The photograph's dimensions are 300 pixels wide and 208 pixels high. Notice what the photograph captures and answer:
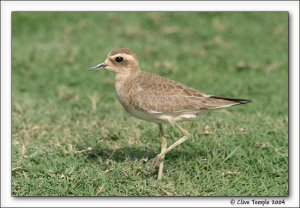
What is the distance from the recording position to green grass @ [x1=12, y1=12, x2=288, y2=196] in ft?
23.1

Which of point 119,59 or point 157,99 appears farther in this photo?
point 119,59

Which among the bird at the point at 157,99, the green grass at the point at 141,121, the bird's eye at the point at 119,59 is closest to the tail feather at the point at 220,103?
the bird at the point at 157,99

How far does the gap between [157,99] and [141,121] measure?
6.03 ft

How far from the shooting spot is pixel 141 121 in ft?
28.3

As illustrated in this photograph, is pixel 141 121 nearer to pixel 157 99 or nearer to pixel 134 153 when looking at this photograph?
pixel 134 153

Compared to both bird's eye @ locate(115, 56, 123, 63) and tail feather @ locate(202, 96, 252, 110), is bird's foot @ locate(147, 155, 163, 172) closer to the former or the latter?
tail feather @ locate(202, 96, 252, 110)

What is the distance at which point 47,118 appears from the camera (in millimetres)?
8977

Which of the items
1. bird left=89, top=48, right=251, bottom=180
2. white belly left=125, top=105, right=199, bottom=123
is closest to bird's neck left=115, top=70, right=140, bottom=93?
bird left=89, top=48, right=251, bottom=180

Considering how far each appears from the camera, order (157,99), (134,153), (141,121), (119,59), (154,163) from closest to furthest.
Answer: (157,99)
(154,163)
(119,59)
(134,153)
(141,121)

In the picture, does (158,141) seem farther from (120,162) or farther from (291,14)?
(291,14)

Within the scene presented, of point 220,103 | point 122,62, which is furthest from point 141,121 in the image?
point 220,103

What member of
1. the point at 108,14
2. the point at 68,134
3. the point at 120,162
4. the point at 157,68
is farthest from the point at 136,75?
the point at 108,14

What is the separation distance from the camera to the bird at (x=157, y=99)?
681 centimetres

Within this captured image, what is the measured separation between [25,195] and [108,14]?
7170 mm
